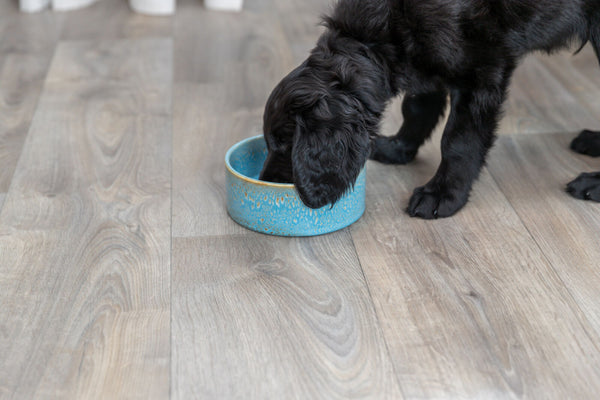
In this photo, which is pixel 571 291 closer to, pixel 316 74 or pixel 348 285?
pixel 348 285

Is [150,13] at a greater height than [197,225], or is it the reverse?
[197,225]

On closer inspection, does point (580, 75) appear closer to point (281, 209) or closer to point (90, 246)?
point (281, 209)

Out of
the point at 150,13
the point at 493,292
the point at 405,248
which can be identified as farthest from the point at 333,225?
the point at 150,13

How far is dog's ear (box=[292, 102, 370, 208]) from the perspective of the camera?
1.68 m

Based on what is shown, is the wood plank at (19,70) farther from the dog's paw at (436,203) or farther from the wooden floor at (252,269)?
the dog's paw at (436,203)

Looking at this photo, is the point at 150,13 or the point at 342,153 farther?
the point at 150,13

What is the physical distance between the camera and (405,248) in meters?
1.90

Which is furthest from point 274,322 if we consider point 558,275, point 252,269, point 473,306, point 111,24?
point 111,24

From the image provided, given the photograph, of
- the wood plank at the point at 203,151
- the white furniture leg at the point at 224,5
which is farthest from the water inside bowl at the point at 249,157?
the white furniture leg at the point at 224,5

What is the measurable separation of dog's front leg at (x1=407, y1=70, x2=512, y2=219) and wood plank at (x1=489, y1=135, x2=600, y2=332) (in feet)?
0.67

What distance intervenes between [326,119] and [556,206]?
84cm

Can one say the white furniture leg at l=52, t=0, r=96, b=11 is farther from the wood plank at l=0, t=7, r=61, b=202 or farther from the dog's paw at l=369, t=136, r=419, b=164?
the dog's paw at l=369, t=136, r=419, b=164

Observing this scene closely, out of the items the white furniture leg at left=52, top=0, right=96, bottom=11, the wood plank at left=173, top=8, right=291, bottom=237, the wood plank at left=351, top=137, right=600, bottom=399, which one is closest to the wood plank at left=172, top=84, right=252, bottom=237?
the wood plank at left=173, top=8, right=291, bottom=237

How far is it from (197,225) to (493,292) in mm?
834
